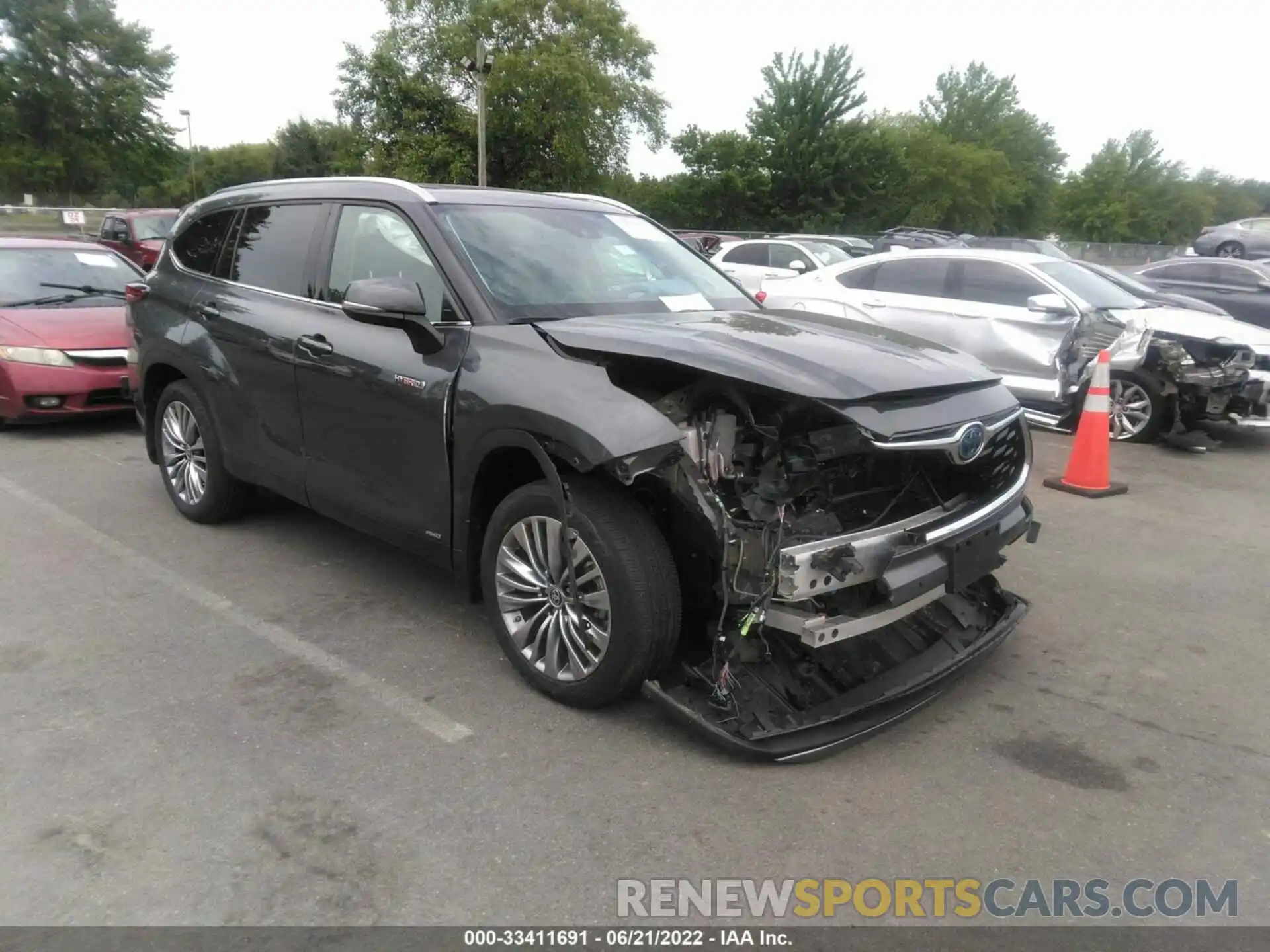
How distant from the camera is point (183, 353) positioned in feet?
17.8

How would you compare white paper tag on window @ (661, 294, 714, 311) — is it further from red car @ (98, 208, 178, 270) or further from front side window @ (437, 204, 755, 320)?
red car @ (98, 208, 178, 270)

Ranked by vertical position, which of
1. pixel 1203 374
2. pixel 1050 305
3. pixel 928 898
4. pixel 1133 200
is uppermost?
pixel 1133 200

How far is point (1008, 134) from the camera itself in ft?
224

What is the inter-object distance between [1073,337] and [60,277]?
8912 millimetres

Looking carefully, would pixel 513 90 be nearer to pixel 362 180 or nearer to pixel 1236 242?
pixel 1236 242

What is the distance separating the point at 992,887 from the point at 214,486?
4.50 metres

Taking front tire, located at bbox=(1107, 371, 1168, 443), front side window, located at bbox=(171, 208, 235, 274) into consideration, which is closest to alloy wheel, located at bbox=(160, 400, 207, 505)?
front side window, located at bbox=(171, 208, 235, 274)

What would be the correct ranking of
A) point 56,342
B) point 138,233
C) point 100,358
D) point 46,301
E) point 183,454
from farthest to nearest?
point 138,233, point 46,301, point 100,358, point 56,342, point 183,454

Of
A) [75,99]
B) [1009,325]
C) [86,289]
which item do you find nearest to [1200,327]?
[1009,325]

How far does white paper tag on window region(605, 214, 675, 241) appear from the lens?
15.9ft

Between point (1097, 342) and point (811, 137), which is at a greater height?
point (811, 137)

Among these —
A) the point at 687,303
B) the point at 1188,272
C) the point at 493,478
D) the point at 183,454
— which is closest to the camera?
the point at 493,478

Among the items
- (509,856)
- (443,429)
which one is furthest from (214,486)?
(509,856)

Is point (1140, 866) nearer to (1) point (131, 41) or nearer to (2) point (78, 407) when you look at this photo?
(2) point (78, 407)
